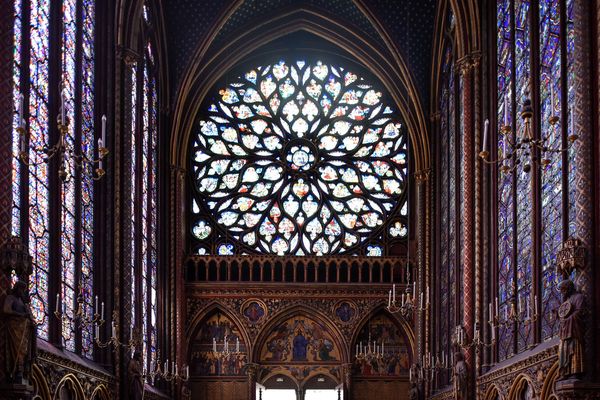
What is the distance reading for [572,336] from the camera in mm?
15859

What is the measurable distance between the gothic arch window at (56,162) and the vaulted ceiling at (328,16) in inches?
410

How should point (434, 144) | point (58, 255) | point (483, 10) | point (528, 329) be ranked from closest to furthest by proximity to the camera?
point (58, 255) < point (528, 329) < point (483, 10) < point (434, 144)

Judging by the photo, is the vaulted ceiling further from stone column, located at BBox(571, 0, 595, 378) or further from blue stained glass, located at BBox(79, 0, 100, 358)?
stone column, located at BBox(571, 0, 595, 378)

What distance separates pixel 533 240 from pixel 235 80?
20.3 metres

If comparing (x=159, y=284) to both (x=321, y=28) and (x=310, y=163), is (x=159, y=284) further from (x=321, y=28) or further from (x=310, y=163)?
(x=321, y=28)

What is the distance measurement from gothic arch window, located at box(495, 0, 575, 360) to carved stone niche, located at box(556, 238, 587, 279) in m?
1.87

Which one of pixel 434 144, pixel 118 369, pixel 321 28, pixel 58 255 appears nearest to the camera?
pixel 58 255

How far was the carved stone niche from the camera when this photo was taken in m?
16.0

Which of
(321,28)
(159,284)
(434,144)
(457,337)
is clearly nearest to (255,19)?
(321,28)

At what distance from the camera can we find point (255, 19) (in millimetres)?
36125

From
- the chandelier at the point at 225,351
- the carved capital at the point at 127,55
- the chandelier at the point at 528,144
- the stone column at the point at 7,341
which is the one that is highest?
the carved capital at the point at 127,55

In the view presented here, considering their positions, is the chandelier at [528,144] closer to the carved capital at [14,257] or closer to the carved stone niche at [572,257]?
the carved stone niche at [572,257]

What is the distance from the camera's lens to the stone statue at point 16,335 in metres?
14.5

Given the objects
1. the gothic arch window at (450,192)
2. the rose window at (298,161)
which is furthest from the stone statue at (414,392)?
the rose window at (298,161)
